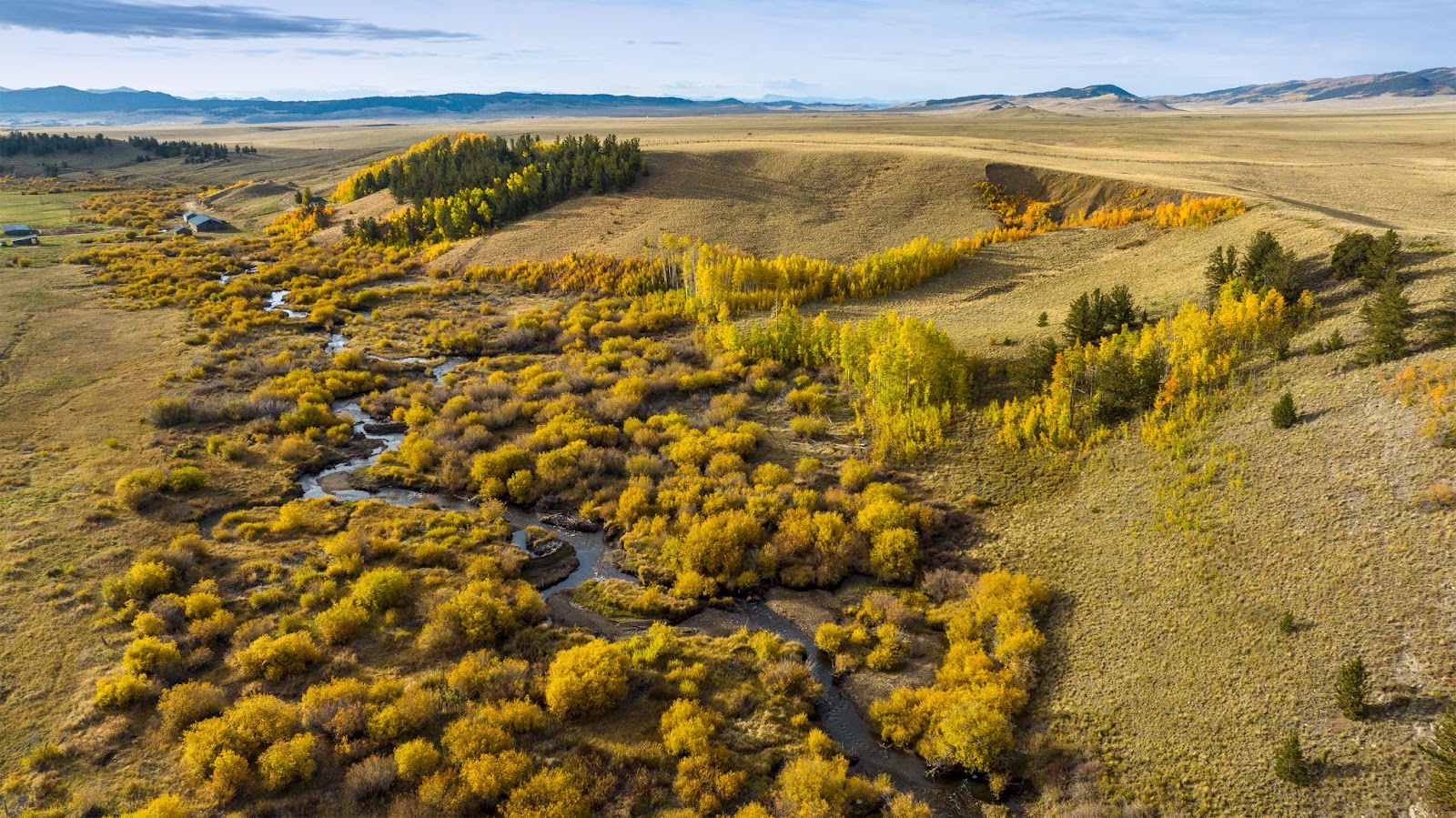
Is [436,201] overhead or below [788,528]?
overhead

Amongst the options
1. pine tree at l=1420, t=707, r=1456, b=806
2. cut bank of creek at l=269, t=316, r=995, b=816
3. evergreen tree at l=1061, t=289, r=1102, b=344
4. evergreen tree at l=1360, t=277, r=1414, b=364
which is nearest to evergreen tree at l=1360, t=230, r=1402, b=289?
evergreen tree at l=1360, t=277, r=1414, b=364

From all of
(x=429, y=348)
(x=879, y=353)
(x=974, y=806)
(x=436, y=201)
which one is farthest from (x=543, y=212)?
(x=974, y=806)

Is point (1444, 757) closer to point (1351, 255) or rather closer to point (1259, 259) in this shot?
point (1351, 255)

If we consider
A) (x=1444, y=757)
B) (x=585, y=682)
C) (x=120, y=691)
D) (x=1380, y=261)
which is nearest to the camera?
(x=1444, y=757)

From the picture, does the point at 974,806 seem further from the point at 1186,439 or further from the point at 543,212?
the point at 543,212

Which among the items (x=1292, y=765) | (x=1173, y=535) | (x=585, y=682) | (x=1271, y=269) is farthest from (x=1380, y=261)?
(x=585, y=682)

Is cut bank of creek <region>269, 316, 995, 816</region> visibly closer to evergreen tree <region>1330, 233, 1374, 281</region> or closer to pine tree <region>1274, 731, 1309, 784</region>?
pine tree <region>1274, 731, 1309, 784</region>
